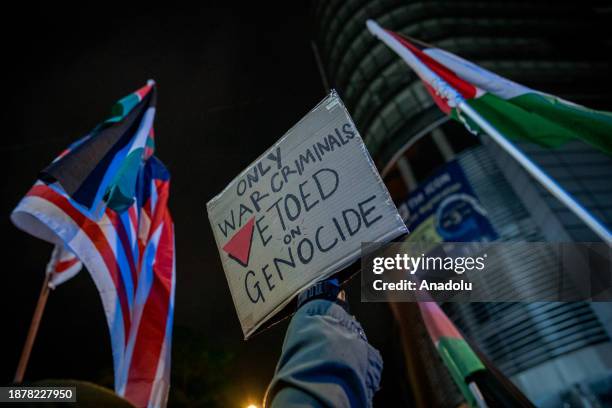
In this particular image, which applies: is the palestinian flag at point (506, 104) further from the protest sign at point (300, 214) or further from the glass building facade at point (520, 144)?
the glass building facade at point (520, 144)

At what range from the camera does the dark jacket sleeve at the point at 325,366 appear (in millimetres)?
1309

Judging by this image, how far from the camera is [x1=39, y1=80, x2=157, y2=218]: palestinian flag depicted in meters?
5.14

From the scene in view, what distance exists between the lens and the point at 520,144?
15.3m

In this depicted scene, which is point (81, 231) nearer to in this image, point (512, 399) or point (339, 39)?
point (512, 399)

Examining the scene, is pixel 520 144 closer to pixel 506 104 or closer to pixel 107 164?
pixel 506 104

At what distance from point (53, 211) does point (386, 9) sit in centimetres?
2384

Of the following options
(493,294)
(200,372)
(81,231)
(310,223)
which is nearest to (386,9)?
(493,294)

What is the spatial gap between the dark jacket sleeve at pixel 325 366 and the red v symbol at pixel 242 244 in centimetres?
96

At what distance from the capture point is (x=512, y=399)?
529 centimetres

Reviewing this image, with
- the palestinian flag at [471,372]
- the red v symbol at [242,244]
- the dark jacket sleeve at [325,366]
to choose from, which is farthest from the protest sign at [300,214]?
the palestinian flag at [471,372]

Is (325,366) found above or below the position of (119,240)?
below

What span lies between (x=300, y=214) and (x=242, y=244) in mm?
470

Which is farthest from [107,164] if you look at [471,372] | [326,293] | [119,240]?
[471,372]

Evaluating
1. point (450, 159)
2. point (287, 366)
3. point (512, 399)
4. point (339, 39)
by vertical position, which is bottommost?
point (512, 399)
